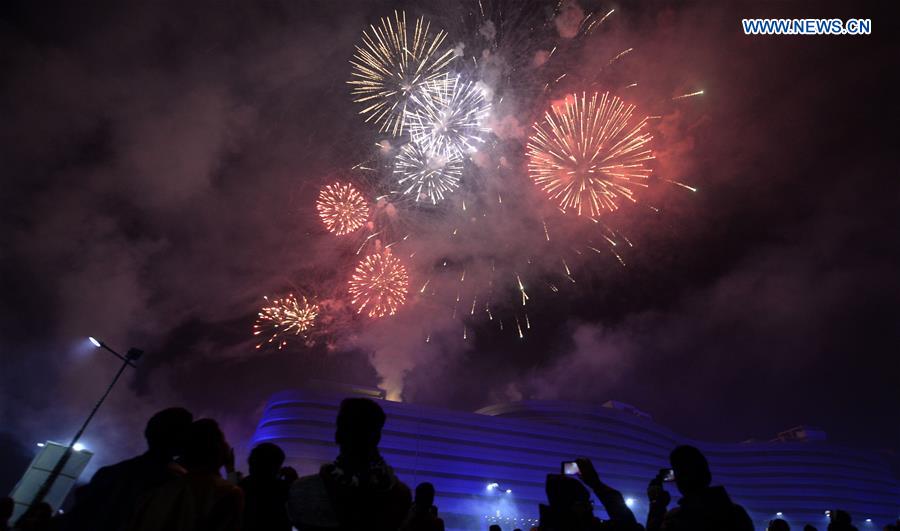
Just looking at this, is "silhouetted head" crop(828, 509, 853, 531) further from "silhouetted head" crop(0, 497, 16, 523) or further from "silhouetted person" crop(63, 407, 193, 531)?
"silhouetted head" crop(0, 497, 16, 523)

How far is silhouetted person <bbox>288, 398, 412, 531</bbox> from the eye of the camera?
204cm

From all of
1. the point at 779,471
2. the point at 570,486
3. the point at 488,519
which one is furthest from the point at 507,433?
the point at 570,486

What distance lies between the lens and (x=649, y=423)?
7288 centimetres

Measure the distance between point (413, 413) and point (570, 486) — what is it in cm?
5602

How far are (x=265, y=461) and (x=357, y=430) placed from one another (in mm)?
1473

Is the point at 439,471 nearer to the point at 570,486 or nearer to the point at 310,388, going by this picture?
the point at 310,388

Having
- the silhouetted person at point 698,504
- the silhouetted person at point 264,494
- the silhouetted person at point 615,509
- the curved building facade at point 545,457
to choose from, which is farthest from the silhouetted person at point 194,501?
the curved building facade at point 545,457

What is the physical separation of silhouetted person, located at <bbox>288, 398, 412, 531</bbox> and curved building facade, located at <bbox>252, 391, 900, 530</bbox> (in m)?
49.9

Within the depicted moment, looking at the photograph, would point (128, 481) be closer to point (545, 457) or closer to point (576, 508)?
point (576, 508)

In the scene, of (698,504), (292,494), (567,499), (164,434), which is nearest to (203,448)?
(164,434)

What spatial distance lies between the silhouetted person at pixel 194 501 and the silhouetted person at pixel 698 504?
277 centimetres

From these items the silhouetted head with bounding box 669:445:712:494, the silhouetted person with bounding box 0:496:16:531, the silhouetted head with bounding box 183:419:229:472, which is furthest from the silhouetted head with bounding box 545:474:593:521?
the silhouetted person with bounding box 0:496:16:531

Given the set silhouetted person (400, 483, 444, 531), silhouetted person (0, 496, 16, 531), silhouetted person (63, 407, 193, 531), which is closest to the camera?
silhouetted person (63, 407, 193, 531)

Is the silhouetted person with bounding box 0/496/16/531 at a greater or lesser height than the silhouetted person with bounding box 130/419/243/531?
greater
